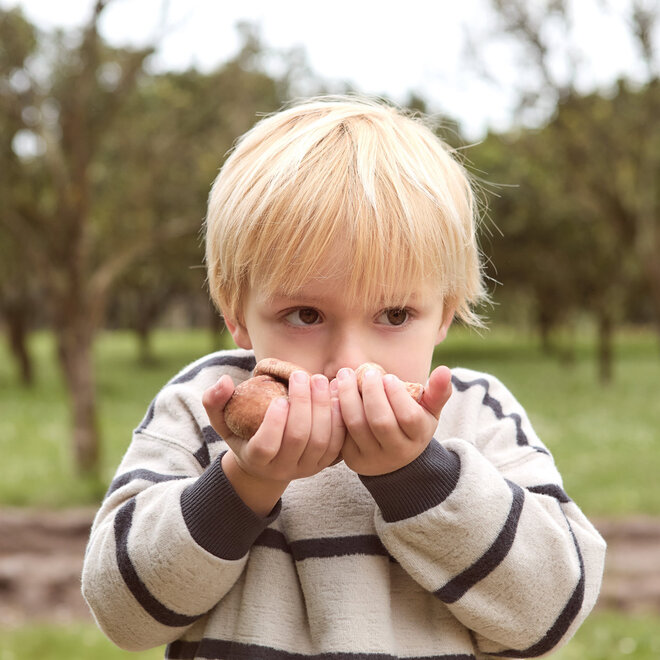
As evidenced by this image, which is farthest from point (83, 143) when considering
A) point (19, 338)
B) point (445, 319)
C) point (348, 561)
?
point (19, 338)

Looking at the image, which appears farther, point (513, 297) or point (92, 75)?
point (513, 297)

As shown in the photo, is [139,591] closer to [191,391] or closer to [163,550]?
[163,550]

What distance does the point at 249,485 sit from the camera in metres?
1.43

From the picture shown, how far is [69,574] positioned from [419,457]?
18.9 ft

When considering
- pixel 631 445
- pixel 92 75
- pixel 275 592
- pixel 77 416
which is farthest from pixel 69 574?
pixel 631 445

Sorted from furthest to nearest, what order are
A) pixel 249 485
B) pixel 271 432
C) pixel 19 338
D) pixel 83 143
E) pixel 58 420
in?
pixel 19 338
pixel 58 420
pixel 83 143
pixel 249 485
pixel 271 432

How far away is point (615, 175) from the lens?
14.4 meters

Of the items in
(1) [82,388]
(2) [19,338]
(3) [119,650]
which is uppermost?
(1) [82,388]

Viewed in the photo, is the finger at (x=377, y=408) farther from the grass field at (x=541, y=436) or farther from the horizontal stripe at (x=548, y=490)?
the grass field at (x=541, y=436)

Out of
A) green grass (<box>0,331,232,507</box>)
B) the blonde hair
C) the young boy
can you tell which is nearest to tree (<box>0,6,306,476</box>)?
green grass (<box>0,331,232,507</box>)

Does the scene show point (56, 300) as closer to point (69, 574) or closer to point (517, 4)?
point (69, 574)

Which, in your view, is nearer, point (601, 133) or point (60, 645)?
point (60, 645)

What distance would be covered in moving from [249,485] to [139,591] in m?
0.28

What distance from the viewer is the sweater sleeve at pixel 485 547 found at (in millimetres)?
1440
